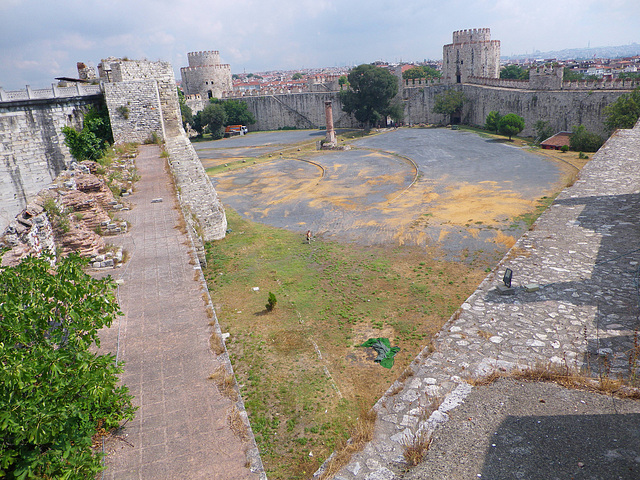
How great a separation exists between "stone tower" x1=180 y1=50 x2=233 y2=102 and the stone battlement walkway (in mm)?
48609

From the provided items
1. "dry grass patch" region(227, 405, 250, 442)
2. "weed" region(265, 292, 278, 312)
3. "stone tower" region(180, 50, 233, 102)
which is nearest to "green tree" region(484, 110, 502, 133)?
"weed" region(265, 292, 278, 312)

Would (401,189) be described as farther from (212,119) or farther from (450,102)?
(212,119)

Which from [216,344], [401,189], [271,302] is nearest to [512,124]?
[401,189]

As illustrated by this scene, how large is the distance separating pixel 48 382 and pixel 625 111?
99.5ft

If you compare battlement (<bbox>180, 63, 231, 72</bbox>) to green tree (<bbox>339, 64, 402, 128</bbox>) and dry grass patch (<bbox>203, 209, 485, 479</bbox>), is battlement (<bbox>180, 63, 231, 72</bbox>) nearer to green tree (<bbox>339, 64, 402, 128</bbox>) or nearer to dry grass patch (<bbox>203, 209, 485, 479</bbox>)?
green tree (<bbox>339, 64, 402, 128</bbox>)

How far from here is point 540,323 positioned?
6.08 meters

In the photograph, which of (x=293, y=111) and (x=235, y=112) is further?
(x=293, y=111)

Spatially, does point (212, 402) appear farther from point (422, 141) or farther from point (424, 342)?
point (422, 141)

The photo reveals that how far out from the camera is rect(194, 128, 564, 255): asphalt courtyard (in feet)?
54.5

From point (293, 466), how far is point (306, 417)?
1043 mm

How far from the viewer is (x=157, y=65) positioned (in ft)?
73.2

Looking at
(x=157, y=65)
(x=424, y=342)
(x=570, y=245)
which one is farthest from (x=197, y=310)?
(x=157, y=65)

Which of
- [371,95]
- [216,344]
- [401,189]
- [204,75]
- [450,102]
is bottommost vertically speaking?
[401,189]

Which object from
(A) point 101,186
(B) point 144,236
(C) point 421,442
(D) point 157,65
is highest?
(D) point 157,65
